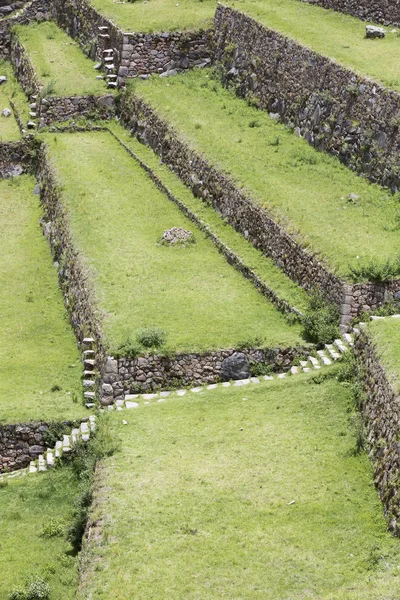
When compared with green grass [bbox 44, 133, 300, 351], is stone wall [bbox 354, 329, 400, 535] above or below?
above

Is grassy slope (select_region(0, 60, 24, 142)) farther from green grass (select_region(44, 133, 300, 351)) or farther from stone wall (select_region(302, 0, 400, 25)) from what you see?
stone wall (select_region(302, 0, 400, 25))

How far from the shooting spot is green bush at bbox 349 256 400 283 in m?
30.1

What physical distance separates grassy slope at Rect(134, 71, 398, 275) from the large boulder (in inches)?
130

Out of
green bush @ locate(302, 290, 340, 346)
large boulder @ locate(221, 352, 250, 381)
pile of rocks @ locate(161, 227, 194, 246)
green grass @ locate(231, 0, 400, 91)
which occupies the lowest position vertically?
pile of rocks @ locate(161, 227, 194, 246)

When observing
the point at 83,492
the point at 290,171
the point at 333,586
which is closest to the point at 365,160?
the point at 290,171

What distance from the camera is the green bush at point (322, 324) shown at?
99.6 feet

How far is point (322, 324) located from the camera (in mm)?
30453

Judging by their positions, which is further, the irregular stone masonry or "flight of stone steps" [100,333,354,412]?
the irregular stone masonry

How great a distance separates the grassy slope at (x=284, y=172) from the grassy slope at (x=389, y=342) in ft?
9.76

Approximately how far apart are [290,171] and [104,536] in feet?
54.4

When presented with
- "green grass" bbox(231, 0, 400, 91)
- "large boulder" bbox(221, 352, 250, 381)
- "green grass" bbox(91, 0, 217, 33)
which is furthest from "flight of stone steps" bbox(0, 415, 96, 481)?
"green grass" bbox(91, 0, 217, 33)

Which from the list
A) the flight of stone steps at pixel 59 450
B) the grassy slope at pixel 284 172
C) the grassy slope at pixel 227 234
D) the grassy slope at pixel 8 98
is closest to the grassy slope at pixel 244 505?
the flight of stone steps at pixel 59 450

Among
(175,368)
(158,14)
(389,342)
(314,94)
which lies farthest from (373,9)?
(389,342)

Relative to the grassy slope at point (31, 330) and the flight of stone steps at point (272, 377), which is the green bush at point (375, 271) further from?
the grassy slope at point (31, 330)
